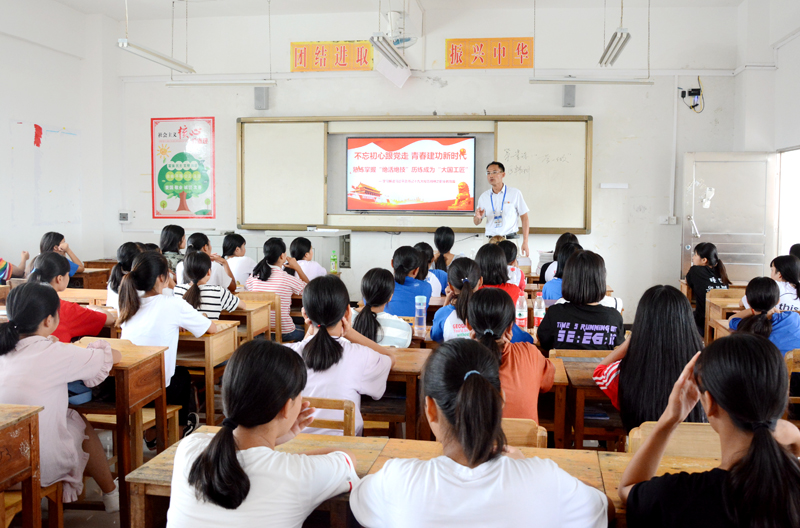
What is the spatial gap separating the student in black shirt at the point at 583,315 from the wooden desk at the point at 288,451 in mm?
1359

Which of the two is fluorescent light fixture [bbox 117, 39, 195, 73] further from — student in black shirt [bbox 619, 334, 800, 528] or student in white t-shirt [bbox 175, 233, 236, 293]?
student in black shirt [bbox 619, 334, 800, 528]

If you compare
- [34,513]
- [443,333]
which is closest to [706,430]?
[443,333]

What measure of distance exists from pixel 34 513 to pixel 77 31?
20.6 ft

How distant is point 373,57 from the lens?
6605 millimetres

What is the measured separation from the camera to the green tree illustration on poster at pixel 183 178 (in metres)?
7.11

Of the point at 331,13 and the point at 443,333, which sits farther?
the point at 331,13

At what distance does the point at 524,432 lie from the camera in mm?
1631

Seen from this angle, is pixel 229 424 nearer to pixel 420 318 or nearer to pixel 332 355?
pixel 332 355

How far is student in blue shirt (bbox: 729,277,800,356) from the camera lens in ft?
9.37

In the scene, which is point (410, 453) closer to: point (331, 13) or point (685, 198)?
point (685, 198)

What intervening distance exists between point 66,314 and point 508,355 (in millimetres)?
2095

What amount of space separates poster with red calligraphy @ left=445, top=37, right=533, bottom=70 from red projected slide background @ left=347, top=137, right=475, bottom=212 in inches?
31.5

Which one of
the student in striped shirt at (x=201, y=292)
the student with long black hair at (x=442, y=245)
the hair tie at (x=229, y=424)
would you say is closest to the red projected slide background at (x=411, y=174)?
the student with long black hair at (x=442, y=245)

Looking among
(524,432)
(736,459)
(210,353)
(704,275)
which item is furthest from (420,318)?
(704,275)
